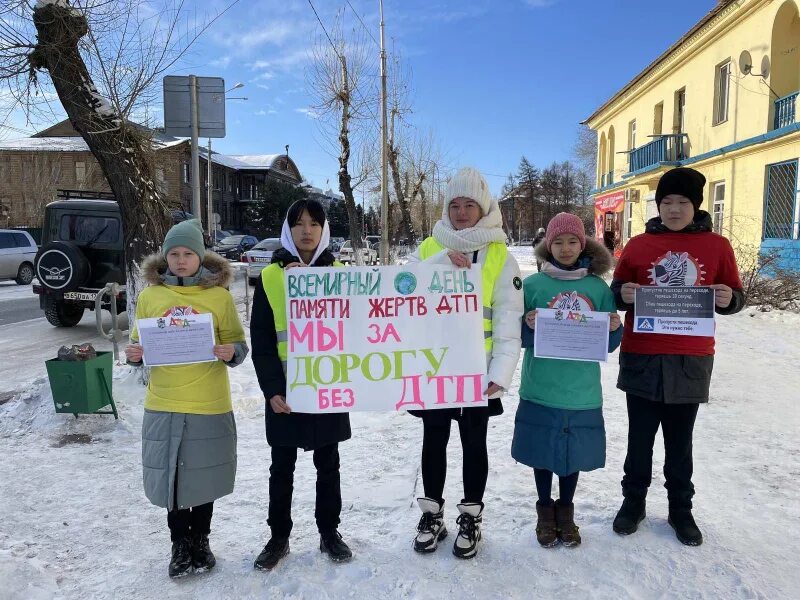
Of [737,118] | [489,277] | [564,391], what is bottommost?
[564,391]

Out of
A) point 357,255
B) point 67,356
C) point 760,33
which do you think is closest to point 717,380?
point 67,356

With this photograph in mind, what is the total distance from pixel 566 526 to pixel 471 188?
1920 millimetres

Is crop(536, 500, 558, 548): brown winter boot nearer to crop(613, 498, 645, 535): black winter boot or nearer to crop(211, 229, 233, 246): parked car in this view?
crop(613, 498, 645, 535): black winter boot

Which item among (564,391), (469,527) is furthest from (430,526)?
(564,391)

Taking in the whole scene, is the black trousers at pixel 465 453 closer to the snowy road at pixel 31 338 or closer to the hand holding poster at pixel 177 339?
the hand holding poster at pixel 177 339

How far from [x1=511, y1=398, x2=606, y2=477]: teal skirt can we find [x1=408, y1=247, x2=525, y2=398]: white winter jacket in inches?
12.7

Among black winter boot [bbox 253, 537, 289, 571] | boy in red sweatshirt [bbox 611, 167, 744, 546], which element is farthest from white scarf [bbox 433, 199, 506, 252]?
black winter boot [bbox 253, 537, 289, 571]

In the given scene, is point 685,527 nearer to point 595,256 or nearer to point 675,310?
point 675,310

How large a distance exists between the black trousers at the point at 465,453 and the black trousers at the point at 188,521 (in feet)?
3.89

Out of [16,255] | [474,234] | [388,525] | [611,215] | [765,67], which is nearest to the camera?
[474,234]

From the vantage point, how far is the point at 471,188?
9.95 feet

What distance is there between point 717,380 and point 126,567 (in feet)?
20.8

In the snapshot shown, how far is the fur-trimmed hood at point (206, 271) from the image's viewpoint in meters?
3.00

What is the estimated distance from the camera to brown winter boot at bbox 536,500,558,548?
310 centimetres
